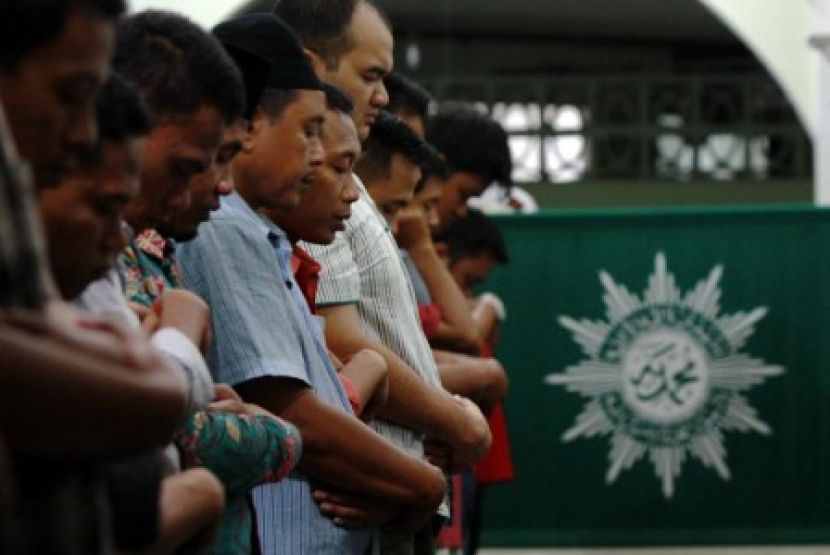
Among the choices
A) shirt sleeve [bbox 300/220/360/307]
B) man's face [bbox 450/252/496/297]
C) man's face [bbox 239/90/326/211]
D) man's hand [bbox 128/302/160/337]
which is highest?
man's face [bbox 239/90/326/211]

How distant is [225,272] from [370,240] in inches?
40.0

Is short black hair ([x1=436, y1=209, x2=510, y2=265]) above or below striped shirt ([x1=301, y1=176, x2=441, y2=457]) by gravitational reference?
below

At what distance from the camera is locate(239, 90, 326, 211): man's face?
402 centimetres

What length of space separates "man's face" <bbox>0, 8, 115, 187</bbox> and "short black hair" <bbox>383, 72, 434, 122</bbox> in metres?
3.79

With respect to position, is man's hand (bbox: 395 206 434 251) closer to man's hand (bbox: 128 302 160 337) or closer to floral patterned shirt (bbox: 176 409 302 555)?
floral patterned shirt (bbox: 176 409 302 555)

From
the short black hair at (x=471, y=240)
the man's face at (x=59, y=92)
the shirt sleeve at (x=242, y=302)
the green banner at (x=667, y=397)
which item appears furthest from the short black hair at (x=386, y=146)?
the green banner at (x=667, y=397)

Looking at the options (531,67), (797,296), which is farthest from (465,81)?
(797,296)

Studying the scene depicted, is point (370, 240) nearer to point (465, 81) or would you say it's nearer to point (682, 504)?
→ point (682, 504)

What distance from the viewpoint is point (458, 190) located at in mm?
7809

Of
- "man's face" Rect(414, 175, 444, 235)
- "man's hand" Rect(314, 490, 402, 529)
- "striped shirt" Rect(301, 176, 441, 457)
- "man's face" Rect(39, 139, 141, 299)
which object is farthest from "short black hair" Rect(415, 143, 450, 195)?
"man's face" Rect(39, 139, 141, 299)

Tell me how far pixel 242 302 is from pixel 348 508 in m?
0.54

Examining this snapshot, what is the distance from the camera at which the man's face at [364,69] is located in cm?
494

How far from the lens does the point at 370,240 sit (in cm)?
475

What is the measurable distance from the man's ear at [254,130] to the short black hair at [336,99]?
1.32 ft
